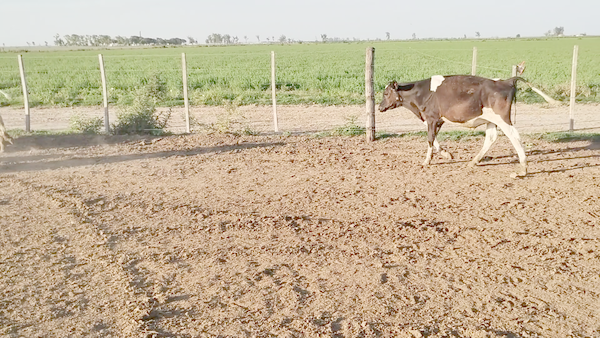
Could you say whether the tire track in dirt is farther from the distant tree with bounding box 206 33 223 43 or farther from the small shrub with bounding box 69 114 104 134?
the distant tree with bounding box 206 33 223 43

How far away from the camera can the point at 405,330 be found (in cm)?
458

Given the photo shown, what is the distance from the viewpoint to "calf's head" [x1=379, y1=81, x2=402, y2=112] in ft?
35.8

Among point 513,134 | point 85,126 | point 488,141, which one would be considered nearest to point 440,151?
point 488,141

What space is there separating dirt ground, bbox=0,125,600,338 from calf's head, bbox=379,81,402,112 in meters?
0.95

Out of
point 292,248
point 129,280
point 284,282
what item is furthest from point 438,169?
point 129,280

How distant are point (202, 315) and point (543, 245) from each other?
3.71 meters

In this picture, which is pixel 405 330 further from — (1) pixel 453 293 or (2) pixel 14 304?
(2) pixel 14 304

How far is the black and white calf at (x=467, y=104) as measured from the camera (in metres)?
9.41

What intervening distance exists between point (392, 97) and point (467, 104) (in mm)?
1741

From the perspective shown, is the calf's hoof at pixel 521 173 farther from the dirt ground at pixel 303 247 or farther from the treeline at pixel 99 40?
the treeline at pixel 99 40

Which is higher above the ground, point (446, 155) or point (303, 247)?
point (446, 155)

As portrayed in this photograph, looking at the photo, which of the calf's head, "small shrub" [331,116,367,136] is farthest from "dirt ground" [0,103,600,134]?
the calf's head

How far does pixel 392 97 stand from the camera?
11.0 metres

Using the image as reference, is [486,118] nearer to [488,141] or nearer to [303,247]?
[488,141]
